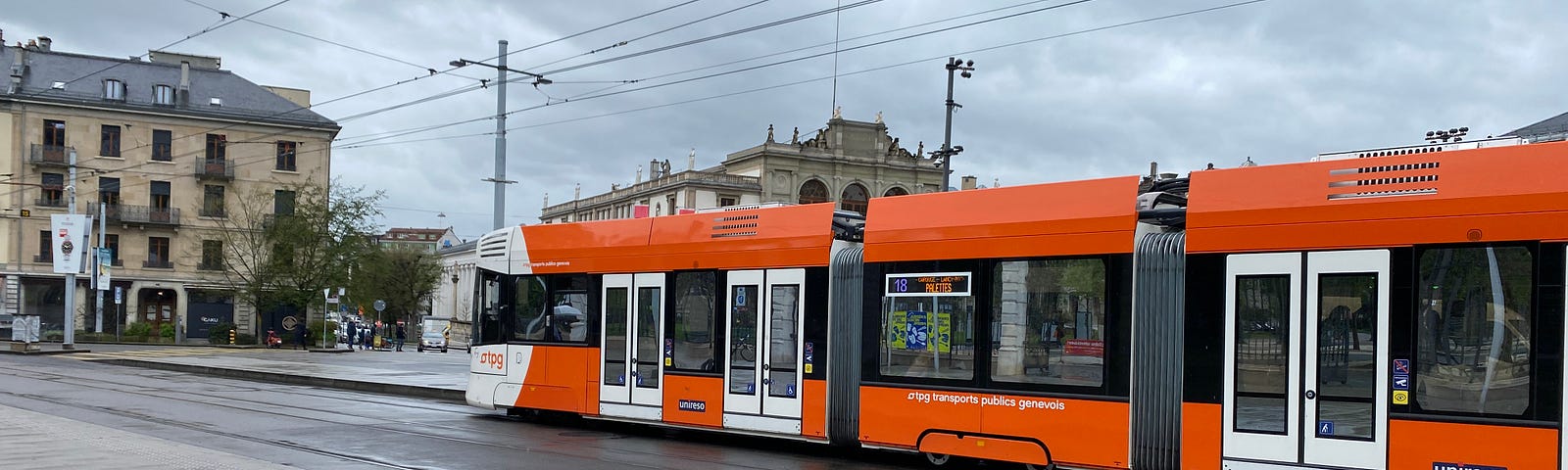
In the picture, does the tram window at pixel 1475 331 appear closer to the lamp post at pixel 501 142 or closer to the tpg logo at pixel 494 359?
the tpg logo at pixel 494 359

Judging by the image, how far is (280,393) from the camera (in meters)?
23.8

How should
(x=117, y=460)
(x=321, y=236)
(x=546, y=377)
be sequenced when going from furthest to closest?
(x=321, y=236)
(x=546, y=377)
(x=117, y=460)

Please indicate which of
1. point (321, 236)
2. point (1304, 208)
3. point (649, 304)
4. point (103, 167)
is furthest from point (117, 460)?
point (103, 167)

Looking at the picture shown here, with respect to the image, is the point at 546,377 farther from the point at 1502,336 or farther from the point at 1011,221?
the point at 1502,336

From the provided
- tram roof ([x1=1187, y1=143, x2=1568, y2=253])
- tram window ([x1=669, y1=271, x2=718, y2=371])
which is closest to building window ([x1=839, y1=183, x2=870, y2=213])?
tram window ([x1=669, y1=271, x2=718, y2=371])

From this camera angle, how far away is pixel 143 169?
67.4 metres

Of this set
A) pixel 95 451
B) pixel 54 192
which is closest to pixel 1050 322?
pixel 95 451

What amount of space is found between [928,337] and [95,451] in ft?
26.6

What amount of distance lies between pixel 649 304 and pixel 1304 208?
27.6ft

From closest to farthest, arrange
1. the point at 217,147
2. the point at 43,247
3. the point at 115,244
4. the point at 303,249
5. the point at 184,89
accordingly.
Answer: the point at 303,249 < the point at 43,247 < the point at 115,244 < the point at 184,89 < the point at 217,147

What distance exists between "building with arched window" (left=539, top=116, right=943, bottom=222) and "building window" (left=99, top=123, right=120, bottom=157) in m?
38.8

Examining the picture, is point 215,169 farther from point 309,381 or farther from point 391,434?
point 391,434

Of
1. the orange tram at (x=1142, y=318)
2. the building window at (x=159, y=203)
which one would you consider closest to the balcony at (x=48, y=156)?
the building window at (x=159, y=203)

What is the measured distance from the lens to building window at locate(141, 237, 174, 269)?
67.9 m
